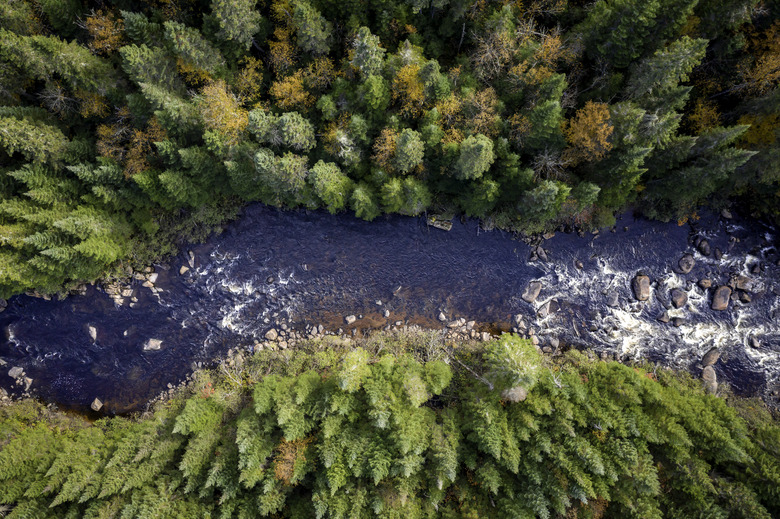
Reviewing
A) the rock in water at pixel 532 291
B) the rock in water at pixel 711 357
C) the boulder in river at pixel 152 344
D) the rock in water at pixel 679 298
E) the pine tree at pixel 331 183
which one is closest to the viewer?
the pine tree at pixel 331 183

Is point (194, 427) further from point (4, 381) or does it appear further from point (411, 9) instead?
point (411, 9)

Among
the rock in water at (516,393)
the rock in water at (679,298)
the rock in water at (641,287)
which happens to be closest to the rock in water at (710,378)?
the rock in water at (679,298)

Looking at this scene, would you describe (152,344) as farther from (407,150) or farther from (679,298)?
(679,298)

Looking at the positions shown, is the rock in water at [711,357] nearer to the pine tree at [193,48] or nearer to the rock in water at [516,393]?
the rock in water at [516,393]

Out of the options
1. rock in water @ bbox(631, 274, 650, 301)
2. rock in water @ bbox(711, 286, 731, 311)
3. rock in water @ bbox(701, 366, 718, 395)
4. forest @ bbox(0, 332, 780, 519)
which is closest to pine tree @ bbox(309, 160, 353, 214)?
forest @ bbox(0, 332, 780, 519)

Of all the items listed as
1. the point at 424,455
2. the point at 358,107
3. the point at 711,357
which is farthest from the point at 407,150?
the point at 711,357

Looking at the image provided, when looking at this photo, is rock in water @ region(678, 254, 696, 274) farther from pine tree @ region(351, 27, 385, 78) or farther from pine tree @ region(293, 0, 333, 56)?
pine tree @ region(293, 0, 333, 56)
